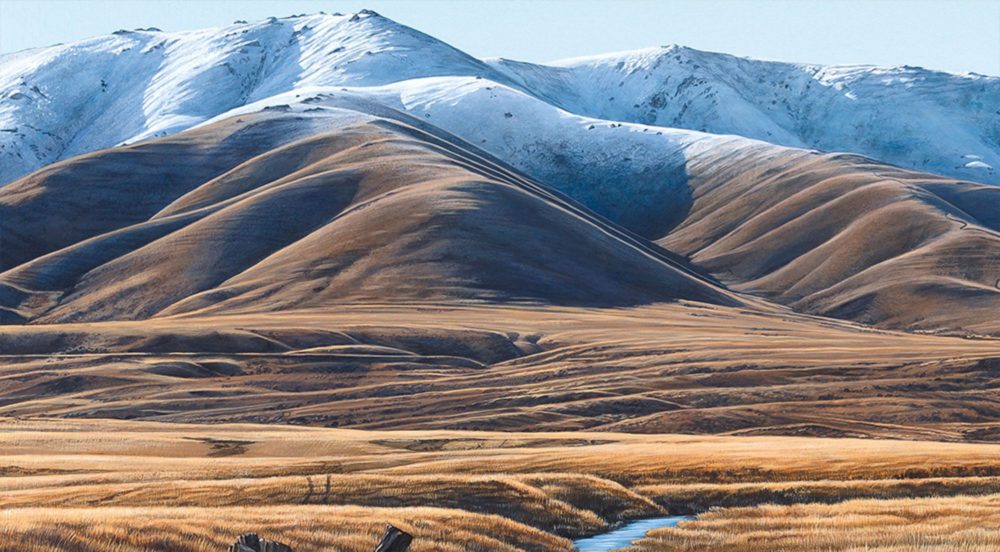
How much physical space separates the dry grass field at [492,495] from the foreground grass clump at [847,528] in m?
0.09

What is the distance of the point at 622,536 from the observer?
116 feet

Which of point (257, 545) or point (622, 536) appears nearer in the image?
point (257, 545)

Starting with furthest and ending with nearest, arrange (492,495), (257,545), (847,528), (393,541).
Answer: (492,495)
(847,528)
(393,541)
(257,545)

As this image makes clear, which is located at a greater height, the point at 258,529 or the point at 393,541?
the point at 393,541

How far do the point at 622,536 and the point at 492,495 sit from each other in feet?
17.0

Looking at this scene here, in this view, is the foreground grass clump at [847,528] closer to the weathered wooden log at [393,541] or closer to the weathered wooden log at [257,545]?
the weathered wooden log at [393,541]

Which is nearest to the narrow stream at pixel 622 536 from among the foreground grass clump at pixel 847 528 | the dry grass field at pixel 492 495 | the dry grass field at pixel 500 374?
the dry grass field at pixel 492 495

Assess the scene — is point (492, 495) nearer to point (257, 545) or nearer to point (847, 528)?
point (847, 528)

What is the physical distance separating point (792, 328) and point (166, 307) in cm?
9909

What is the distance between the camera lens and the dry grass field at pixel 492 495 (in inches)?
1155

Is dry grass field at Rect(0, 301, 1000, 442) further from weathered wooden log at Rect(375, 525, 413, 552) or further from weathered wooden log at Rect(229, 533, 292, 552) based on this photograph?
weathered wooden log at Rect(229, 533, 292, 552)

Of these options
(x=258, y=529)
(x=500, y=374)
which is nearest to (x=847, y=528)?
(x=258, y=529)

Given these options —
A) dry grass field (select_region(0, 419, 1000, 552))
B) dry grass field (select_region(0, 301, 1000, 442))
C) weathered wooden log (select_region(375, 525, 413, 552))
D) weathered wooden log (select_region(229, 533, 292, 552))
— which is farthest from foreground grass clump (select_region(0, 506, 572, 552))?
dry grass field (select_region(0, 301, 1000, 442))

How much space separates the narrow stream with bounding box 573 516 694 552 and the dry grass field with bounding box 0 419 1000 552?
0.62 meters
